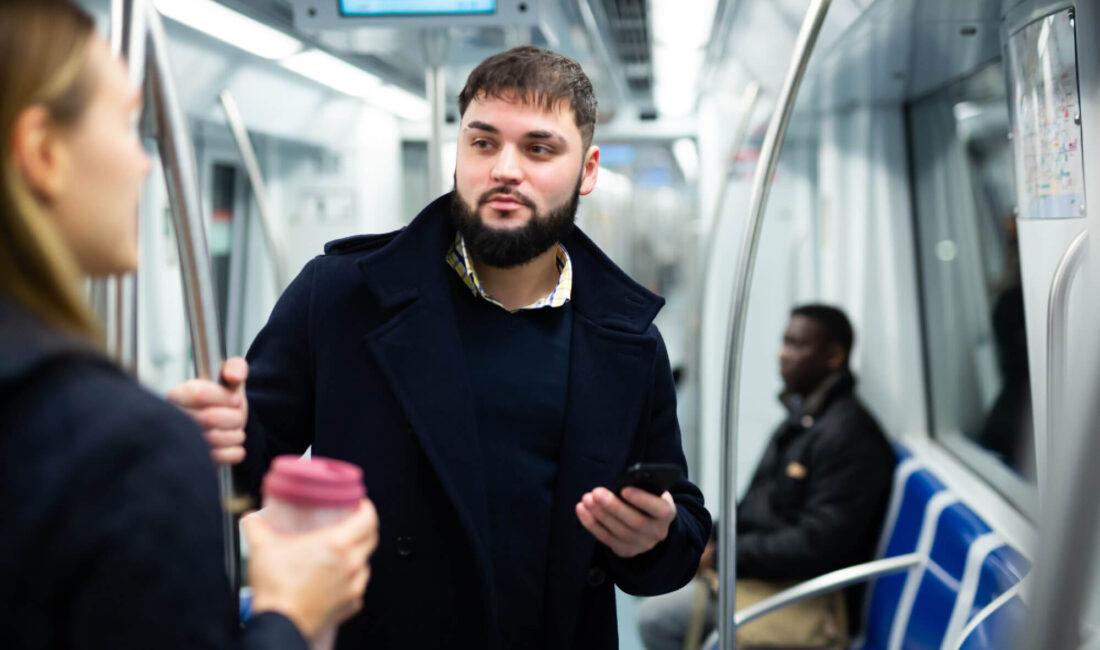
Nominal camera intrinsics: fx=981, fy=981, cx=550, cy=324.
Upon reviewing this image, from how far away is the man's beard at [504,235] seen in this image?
1.69 m

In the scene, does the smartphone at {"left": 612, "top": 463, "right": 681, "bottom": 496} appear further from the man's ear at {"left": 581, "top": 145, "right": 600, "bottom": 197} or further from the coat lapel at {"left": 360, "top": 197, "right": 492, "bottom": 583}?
the man's ear at {"left": 581, "top": 145, "right": 600, "bottom": 197}

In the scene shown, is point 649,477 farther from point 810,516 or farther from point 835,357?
point 835,357

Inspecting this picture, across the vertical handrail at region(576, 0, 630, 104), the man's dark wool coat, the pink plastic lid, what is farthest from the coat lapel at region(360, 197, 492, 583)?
the vertical handrail at region(576, 0, 630, 104)

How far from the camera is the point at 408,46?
333cm

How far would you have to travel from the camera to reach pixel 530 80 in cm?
172

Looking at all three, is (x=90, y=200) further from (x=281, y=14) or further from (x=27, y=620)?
(x=281, y=14)

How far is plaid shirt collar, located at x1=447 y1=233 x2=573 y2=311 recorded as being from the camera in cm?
176

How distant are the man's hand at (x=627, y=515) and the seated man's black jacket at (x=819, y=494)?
2320 mm

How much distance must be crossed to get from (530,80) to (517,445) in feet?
2.09

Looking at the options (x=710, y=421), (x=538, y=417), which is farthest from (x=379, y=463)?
(x=710, y=421)

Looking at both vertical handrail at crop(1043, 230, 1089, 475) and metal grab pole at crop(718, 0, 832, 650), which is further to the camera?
metal grab pole at crop(718, 0, 832, 650)

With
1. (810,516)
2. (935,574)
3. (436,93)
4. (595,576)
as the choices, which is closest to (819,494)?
(810,516)

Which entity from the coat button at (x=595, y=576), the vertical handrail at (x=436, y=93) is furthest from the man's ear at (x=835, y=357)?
the coat button at (x=595, y=576)

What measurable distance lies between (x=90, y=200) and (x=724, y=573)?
1.67 meters
